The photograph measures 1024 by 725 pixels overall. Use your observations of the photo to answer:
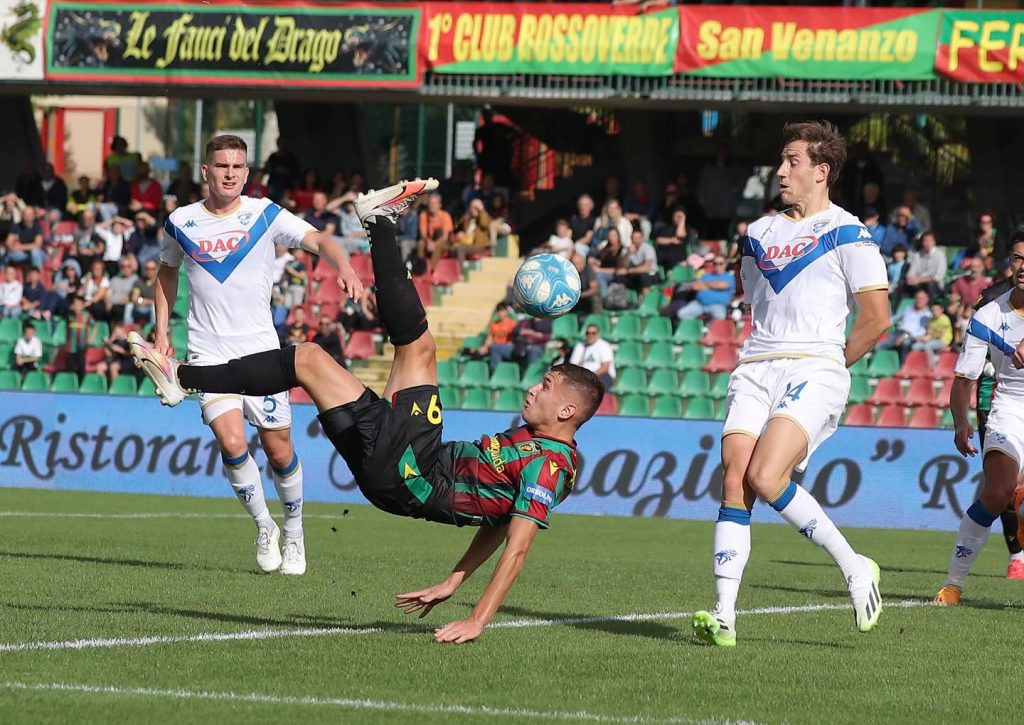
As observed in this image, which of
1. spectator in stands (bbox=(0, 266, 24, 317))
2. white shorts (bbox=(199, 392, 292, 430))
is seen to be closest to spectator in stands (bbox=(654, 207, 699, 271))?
spectator in stands (bbox=(0, 266, 24, 317))

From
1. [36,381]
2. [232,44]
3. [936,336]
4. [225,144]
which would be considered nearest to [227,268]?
[225,144]

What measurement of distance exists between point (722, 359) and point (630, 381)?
1262mm

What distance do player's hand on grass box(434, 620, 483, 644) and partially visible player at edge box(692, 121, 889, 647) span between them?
3.24 feet

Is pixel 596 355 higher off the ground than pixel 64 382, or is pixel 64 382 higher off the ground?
pixel 596 355

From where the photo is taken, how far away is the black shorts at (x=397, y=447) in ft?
21.7

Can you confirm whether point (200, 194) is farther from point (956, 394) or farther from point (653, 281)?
point (956, 394)

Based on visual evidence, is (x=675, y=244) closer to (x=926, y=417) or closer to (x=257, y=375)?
(x=926, y=417)

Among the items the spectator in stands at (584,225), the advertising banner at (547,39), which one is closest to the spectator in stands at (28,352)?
the advertising banner at (547,39)

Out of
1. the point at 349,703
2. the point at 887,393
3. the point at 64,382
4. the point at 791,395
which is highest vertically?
the point at 791,395

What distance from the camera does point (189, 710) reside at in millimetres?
5160

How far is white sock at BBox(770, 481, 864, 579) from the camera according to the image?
23.3 ft

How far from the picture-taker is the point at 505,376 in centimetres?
2100

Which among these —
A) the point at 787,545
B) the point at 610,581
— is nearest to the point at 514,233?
the point at 787,545

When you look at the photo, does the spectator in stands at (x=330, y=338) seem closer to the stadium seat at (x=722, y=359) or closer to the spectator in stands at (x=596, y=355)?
the spectator in stands at (x=596, y=355)
